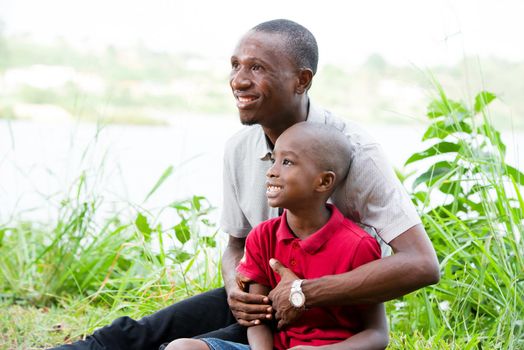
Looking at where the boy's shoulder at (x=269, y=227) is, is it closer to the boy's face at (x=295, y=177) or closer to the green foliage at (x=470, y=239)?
the boy's face at (x=295, y=177)

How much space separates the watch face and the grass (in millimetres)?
822

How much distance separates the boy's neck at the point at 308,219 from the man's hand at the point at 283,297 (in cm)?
10

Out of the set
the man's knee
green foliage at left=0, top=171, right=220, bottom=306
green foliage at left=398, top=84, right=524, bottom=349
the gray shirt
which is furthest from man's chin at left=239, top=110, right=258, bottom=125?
green foliage at left=0, top=171, right=220, bottom=306

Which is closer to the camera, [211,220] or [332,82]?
[211,220]

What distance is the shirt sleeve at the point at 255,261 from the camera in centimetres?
227

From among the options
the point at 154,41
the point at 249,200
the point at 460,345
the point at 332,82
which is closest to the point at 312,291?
the point at 249,200

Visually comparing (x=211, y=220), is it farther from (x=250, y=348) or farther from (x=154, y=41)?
(x=154, y=41)

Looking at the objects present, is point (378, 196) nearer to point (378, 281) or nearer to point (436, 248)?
point (378, 281)

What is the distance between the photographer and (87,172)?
415 centimetres

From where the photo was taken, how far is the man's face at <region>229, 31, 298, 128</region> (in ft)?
7.68

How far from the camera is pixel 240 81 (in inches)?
92.0

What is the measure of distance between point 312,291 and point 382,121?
22.8 feet

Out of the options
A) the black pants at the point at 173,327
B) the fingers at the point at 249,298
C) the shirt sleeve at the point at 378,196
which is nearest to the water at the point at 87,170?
the shirt sleeve at the point at 378,196

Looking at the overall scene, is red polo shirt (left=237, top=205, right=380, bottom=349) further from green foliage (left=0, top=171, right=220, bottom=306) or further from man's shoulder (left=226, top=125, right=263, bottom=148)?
green foliage (left=0, top=171, right=220, bottom=306)
